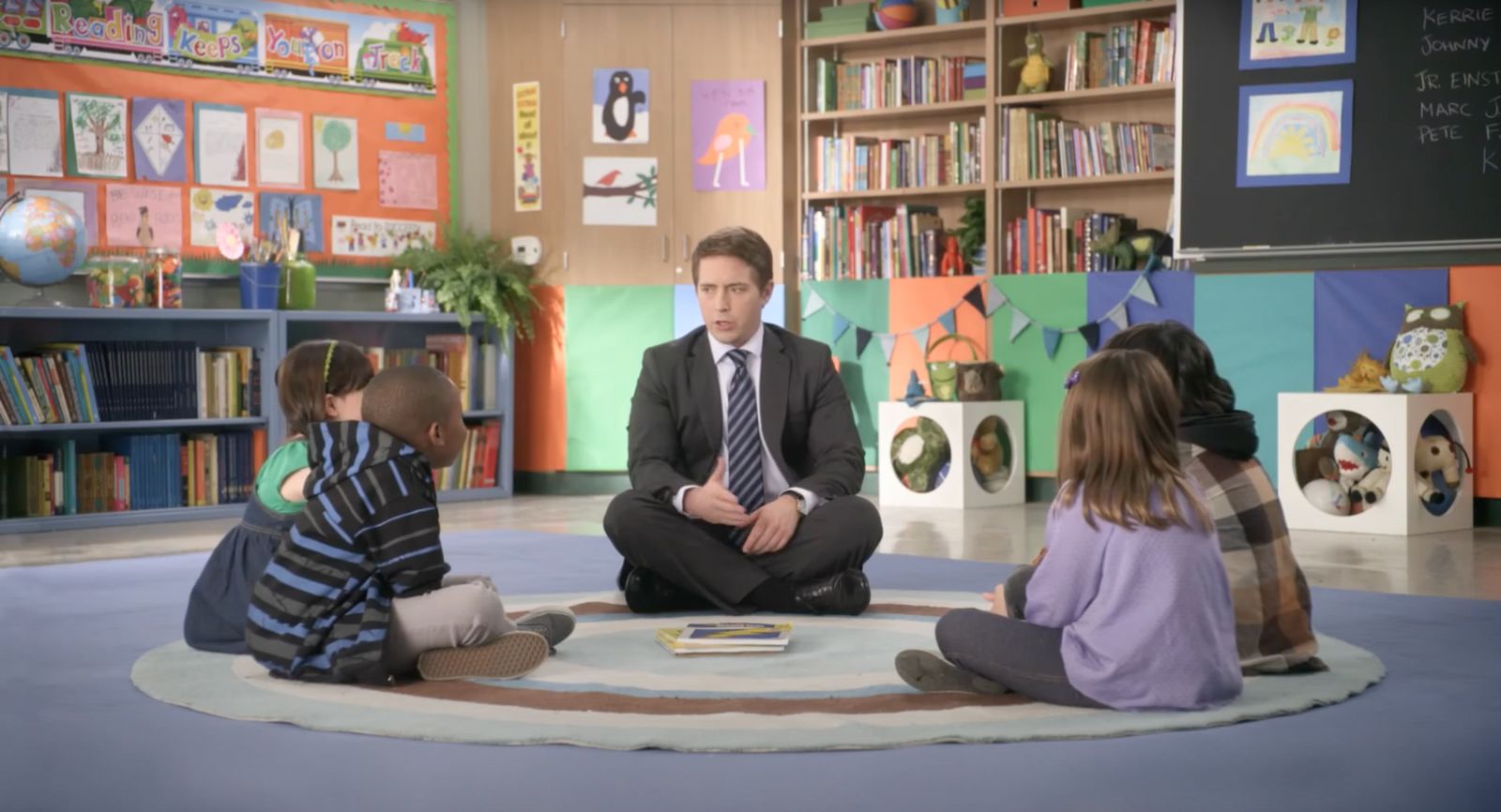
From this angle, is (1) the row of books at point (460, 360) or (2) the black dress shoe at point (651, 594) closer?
(2) the black dress shoe at point (651, 594)

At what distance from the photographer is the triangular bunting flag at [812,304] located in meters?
6.81

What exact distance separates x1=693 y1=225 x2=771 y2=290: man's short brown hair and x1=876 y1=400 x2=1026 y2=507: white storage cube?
2819 mm

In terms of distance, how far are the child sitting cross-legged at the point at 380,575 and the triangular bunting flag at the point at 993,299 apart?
4.08 meters

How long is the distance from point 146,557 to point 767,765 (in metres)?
3.06

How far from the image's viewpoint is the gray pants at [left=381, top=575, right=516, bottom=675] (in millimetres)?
2504

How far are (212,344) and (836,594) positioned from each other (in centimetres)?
381

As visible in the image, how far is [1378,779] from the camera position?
76.5 inches

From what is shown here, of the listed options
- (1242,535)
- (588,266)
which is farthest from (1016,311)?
(1242,535)

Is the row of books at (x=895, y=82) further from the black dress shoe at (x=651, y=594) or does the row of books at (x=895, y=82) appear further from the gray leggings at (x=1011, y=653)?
the gray leggings at (x=1011, y=653)

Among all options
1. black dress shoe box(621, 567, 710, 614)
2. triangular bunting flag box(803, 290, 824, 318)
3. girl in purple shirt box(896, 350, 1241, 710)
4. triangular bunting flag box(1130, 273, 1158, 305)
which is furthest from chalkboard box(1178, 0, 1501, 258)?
girl in purple shirt box(896, 350, 1241, 710)

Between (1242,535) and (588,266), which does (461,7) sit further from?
(1242,535)

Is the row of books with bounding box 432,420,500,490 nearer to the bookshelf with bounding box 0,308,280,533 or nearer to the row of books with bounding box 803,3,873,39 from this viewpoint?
the bookshelf with bounding box 0,308,280,533

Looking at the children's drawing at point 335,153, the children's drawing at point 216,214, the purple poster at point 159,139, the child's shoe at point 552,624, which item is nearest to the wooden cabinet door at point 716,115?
the children's drawing at point 335,153

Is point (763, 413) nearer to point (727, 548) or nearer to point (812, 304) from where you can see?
point (727, 548)
